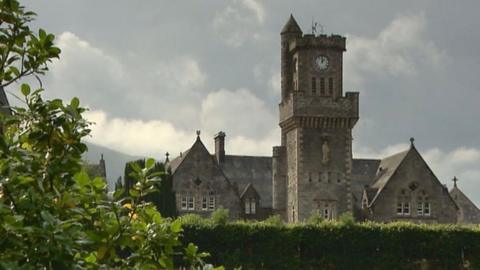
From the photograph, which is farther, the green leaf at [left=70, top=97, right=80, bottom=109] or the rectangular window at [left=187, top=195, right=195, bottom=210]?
the rectangular window at [left=187, top=195, right=195, bottom=210]

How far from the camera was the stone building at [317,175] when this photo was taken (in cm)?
7562

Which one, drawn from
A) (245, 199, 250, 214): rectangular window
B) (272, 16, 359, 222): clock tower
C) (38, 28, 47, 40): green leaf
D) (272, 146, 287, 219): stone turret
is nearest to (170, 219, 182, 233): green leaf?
(38, 28, 47, 40): green leaf

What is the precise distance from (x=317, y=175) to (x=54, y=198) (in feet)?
237

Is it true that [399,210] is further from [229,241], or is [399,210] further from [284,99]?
[229,241]

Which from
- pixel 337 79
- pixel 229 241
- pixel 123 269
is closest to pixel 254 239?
pixel 229 241

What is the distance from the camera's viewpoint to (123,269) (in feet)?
22.5

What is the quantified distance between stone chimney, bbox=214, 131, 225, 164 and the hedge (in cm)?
2970

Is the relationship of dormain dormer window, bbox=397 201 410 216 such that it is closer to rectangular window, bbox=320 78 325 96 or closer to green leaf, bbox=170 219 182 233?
rectangular window, bbox=320 78 325 96

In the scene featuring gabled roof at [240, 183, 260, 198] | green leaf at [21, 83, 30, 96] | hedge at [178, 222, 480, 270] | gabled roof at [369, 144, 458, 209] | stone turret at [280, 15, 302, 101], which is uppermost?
stone turret at [280, 15, 302, 101]

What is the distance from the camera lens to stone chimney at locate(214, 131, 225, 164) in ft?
278

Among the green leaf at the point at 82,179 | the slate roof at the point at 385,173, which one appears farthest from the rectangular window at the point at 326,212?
the green leaf at the point at 82,179

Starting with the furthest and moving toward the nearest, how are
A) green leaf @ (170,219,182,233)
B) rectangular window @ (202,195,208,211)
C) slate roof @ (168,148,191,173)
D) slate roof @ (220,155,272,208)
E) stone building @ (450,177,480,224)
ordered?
stone building @ (450,177,480,224) → slate roof @ (220,155,272,208) → slate roof @ (168,148,191,173) → rectangular window @ (202,195,208,211) → green leaf @ (170,219,182,233)

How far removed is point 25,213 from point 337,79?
246 ft

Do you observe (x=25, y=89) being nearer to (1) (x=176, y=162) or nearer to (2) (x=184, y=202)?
(2) (x=184, y=202)
